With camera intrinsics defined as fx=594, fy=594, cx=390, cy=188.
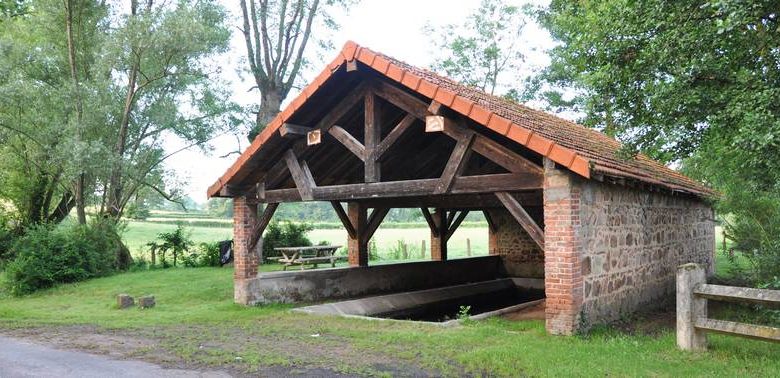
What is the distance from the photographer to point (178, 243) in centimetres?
2038

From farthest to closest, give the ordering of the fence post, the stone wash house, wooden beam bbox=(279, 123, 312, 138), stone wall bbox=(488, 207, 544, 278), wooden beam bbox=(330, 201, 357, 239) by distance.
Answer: stone wall bbox=(488, 207, 544, 278) → wooden beam bbox=(330, 201, 357, 239) → wooden beam bbox=(279, 123, 312, 138) → the stone wash house → the fence post

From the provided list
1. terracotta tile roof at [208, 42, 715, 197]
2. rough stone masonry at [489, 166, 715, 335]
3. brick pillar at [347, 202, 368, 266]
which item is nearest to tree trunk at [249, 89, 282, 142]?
brick pillar at [347, 202, 368, 266]

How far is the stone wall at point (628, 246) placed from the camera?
770 cm

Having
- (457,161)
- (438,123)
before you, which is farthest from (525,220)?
(438,123)

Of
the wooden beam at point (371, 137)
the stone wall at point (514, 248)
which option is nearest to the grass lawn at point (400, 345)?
the wooden beam at point (371, 137)

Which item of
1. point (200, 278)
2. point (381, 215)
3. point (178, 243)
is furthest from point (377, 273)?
point (178, 243)

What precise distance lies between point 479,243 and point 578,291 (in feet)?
87.1

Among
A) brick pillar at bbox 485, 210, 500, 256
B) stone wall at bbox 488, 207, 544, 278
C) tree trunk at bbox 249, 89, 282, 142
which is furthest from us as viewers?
tree trunk at bbox 249, 89, 282, 142

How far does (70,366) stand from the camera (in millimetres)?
6184

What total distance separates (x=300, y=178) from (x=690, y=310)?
6.21 meters

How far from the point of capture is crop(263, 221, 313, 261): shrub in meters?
20.7

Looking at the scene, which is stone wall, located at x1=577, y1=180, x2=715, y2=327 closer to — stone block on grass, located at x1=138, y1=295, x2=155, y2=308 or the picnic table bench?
stone block on grass, located at x1=138, y1=295, x2=155, y2=308

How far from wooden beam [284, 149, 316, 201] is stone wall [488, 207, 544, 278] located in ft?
25.8

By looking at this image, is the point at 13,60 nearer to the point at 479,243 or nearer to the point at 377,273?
the point at 377,273
